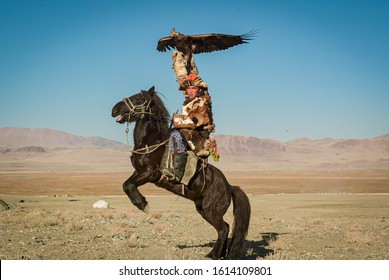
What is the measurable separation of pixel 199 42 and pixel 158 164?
329 cm

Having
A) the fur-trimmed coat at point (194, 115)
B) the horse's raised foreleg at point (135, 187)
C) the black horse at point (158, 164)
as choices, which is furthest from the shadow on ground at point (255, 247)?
the fur-trimmed coat at point (194, 115)

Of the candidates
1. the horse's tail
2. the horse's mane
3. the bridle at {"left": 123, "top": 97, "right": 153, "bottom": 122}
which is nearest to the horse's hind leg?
the horse's tail

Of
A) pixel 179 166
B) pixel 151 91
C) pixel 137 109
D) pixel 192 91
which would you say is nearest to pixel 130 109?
pixel 137 109

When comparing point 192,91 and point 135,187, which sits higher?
point 192,91

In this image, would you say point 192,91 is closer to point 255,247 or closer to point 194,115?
point 194,115

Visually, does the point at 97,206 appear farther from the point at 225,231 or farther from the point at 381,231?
the point at 225,231

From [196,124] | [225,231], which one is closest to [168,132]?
[196,124]

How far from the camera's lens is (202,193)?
986 cm

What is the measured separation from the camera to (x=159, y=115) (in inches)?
392

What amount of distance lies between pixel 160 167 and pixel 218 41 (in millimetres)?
3550

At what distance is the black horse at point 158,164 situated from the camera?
9.46 metres

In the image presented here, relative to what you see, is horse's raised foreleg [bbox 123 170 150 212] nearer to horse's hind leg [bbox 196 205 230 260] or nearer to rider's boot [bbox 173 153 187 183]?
rider's boot [bbox 173 153 187 183]

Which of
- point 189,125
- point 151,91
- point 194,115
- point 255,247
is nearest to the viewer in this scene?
point 189,125
